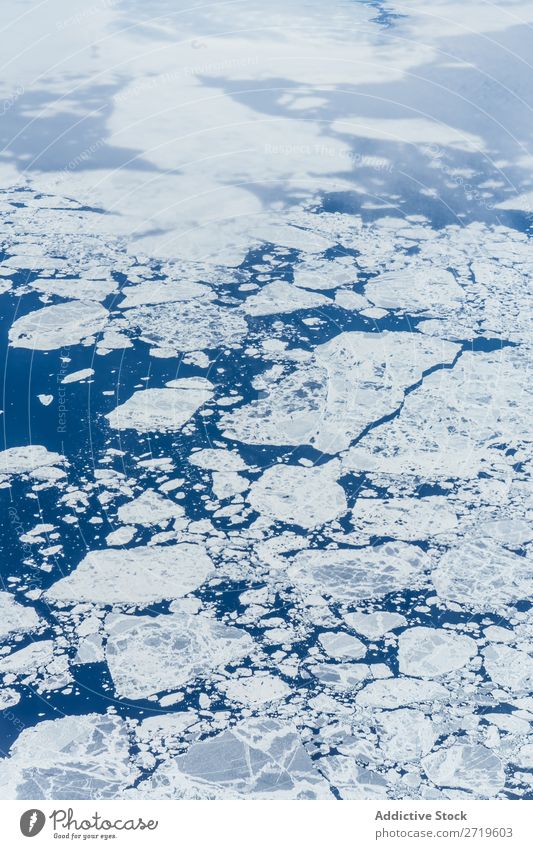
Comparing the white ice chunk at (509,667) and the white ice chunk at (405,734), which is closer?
the white ice chunk at (405,734)

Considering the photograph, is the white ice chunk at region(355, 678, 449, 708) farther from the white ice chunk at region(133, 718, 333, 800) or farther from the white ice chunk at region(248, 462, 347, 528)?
the white ice chunk at region(248, 462, 347, 528)

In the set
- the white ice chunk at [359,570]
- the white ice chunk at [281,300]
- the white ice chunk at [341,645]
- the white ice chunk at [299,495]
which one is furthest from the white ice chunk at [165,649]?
the white ice chunk at [281,300]

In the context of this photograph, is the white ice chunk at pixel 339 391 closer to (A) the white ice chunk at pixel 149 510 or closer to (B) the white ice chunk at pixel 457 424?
(B) the white ice chunk at pixel 457 424

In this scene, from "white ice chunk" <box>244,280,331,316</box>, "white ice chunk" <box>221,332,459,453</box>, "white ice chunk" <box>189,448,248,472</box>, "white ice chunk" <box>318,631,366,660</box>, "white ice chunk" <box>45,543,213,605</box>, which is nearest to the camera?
"white ice chunk" <box>318,631,366,660</box>

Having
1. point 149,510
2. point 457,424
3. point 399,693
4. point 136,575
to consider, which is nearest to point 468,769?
point 399,693

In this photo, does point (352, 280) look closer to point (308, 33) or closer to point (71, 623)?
point (71, 623)

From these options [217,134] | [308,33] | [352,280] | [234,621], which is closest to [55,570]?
[234,621]

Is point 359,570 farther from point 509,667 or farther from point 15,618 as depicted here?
point 15,618

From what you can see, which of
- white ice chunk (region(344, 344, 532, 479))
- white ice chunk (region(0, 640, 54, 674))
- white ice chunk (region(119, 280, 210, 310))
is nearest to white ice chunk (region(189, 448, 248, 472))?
white ice chunk (region(344, 344, 532, 479))

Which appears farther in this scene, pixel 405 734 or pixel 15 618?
pixel 15 618
